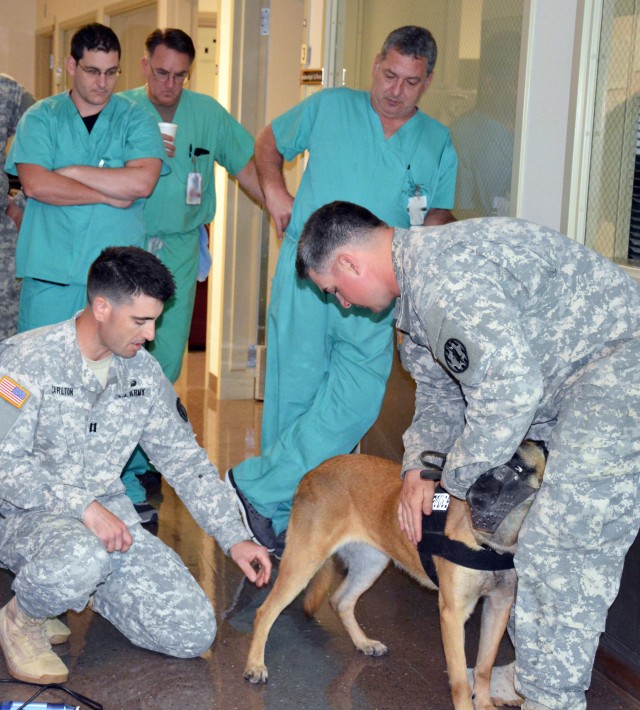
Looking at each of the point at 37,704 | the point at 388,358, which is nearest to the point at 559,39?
the point at 388,358

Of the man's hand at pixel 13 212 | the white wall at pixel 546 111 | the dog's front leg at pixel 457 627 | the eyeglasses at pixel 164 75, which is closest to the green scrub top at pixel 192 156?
the eyeglasses at pixel 164 75

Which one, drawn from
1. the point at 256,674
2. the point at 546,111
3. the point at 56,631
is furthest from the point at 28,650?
the point at 546,111

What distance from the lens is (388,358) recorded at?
363cm

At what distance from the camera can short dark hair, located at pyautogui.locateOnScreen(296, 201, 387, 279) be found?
2273 mm

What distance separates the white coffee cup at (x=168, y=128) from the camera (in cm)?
429

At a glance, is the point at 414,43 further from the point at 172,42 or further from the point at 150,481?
the point at 150,481

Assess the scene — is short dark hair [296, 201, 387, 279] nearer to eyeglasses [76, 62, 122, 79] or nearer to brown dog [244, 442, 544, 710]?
brown dog [244, 442, 544, 710]

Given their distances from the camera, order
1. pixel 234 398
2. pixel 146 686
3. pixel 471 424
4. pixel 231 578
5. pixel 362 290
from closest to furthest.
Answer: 1. pixel 471 424
2. pixel 362 290
3. pixel 146 686
4. pixel 231 578
5. pixel 234 398

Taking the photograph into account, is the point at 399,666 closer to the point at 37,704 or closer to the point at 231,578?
the point at 231,578

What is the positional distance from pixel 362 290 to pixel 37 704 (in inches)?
49.3

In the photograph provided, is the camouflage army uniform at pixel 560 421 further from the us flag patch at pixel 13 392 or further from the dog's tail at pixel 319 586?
the us flag patch at pixel 13 392

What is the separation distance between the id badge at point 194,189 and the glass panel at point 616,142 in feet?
6.28

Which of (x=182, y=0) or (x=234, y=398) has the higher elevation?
(x=182, y=0)

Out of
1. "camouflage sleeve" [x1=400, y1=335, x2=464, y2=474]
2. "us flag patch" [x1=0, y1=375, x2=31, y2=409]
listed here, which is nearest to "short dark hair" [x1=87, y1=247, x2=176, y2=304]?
"us flag patch" [x1=0, y1=375, x2=31, y2=409]
